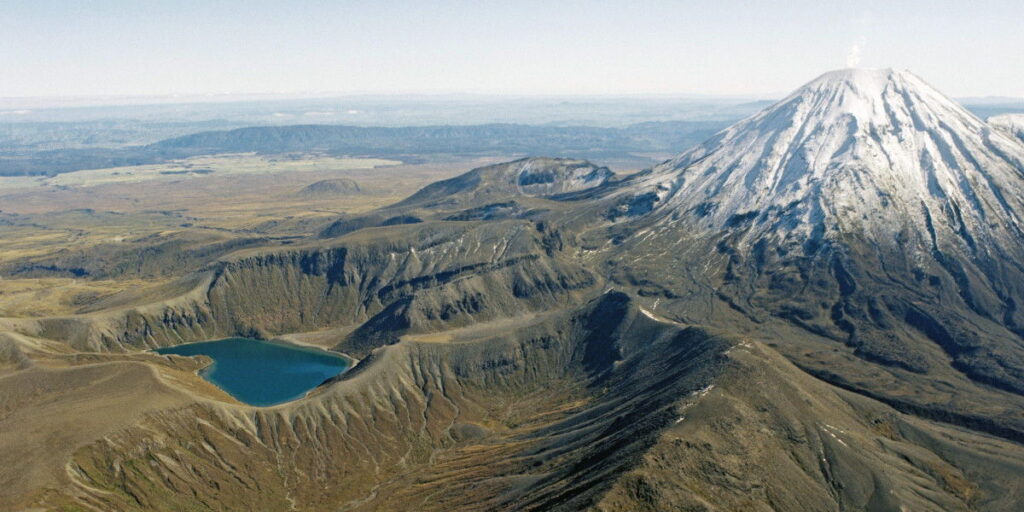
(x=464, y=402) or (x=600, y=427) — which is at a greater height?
(x=600, y=427)

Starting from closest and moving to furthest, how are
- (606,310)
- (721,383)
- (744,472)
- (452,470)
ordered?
(744,472) → (721,383) → (452,470) → (606,310)

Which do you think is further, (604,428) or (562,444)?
(562,444)

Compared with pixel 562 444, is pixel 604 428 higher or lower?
higher

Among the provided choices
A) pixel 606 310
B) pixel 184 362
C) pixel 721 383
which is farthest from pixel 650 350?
pixel 184 362

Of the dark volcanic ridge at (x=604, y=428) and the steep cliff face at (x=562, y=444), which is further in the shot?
the dark volcanic ridge at (x=604, y=428)

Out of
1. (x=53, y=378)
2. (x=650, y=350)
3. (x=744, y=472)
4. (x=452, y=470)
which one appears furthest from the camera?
(x=650, y=350)

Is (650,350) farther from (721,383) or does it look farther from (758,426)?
(758,426)

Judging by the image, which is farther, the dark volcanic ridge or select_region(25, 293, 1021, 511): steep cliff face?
the dark volcanic ridge

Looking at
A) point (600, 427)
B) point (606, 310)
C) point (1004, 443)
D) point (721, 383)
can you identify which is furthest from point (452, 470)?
point (1004, 443)

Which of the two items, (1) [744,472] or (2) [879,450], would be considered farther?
(2) [879,450]

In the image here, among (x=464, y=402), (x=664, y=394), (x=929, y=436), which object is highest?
(x=664, y=394)
